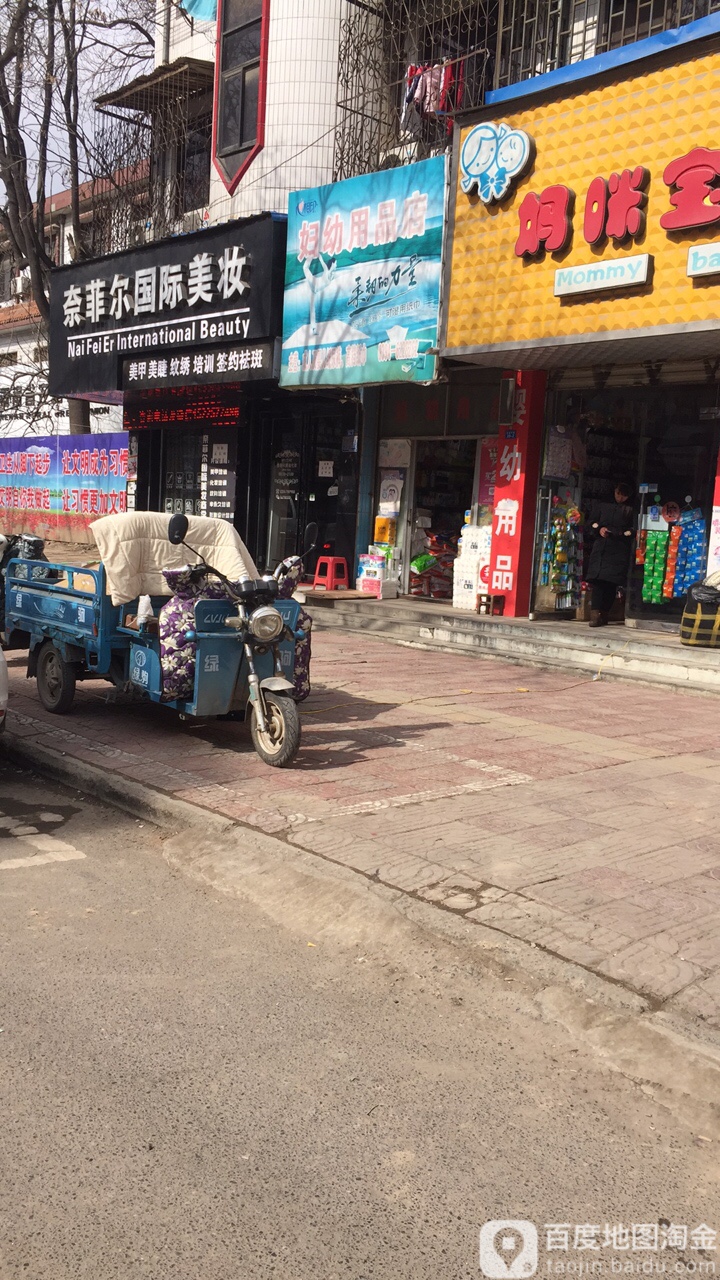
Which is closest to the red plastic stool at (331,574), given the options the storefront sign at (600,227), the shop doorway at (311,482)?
the shop doorway at (311,482)

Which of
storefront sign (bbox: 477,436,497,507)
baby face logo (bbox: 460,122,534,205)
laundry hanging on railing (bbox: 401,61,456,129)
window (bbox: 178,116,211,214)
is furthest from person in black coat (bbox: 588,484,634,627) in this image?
window (bbox: 178,116,211,214)

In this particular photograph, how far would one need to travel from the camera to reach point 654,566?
43.6 ft

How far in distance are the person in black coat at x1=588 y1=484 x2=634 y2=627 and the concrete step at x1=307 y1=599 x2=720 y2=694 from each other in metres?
0.37

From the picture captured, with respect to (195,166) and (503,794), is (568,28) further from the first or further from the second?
(503,794)

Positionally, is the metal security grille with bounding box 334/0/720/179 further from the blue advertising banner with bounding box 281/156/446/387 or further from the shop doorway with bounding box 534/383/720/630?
the shop doorway with bounding box 534/383/720/630

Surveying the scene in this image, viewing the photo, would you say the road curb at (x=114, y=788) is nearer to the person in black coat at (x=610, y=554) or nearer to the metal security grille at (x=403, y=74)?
the person in black coat at (x=610, y=554)

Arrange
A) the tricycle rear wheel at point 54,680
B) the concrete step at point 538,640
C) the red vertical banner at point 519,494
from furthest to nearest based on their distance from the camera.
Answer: the red vertical banner at point 519,494 → the concrete step at point 538,640 → the tricycle rear wheel at point 54,680

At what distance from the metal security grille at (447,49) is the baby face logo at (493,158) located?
385 mm

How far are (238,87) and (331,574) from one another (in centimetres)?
826

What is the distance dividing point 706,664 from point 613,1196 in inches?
342

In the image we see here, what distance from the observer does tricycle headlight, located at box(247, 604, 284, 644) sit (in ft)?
23.0

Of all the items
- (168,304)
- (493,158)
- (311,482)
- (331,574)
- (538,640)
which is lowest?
(538,640)

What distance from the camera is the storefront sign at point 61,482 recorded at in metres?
22.1

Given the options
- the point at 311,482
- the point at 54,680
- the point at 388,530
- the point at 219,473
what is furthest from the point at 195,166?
the point at 54,680
